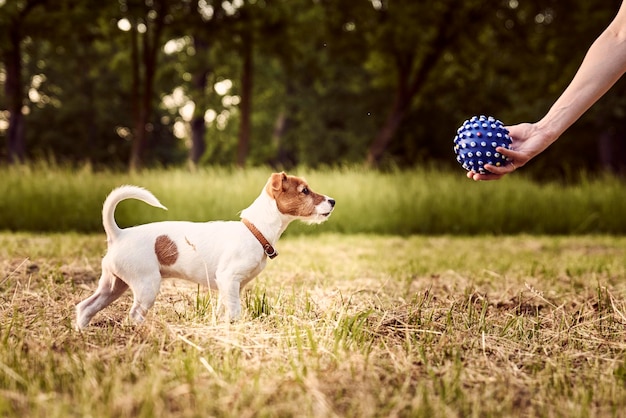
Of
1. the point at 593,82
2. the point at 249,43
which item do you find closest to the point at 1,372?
the point at 593,82

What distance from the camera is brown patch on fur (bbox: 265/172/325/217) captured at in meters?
3.15

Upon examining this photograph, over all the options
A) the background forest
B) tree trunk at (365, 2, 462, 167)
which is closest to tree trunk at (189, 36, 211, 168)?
the background forest

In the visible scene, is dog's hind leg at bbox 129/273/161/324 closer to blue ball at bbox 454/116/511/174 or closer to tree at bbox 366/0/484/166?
blue ball at bbox 454/116/511/174

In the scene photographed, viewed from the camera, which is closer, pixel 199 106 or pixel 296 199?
pixel 296 199

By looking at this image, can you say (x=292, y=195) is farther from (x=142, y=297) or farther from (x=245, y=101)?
(x=245, y=101)

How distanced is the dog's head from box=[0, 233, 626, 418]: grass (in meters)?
0.45

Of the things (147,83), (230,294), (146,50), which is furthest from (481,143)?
(146,50)

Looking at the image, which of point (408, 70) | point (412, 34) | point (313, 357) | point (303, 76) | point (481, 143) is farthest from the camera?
point (303, 76)

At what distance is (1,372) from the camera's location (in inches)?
82.1

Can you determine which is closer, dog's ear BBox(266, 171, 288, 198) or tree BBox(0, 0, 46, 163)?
dog's ear BBox(266, 171, 288, 198)

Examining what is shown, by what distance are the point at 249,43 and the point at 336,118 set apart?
38.0 feet

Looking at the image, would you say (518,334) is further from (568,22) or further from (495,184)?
(568,22)

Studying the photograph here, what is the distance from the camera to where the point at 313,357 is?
7.34 feet

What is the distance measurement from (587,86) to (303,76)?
24.2 m
